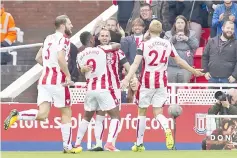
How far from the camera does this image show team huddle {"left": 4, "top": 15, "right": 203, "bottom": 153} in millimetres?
19719

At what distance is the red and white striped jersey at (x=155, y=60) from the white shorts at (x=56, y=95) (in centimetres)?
137

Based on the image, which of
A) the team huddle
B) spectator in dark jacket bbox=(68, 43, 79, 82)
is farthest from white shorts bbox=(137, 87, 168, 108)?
spectator in dark jacket bbox=(68, 43, 79, 82)

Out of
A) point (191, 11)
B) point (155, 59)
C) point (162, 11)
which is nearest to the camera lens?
point (155, 59)

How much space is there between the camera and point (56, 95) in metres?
19.7

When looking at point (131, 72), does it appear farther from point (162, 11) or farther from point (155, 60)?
point (162, 11)

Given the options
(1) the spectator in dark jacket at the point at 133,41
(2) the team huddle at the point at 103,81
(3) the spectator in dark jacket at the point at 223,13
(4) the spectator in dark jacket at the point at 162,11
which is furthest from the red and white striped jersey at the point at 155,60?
(4) the spectator in dark jacket at the point at 162,11

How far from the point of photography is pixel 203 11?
2539 centimetres

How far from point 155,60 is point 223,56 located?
300 cm

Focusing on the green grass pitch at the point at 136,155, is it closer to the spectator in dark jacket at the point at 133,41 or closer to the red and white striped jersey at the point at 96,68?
the red and white striped jersey at the point at 96,68

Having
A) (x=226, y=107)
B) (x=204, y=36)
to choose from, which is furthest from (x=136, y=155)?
(x=204, y=36)

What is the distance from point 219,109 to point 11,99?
452cm

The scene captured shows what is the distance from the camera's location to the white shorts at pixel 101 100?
66.9 feet

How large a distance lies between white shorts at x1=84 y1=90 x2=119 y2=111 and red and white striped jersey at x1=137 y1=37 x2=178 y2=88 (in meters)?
0.53

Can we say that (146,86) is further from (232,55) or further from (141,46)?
(232,55)
